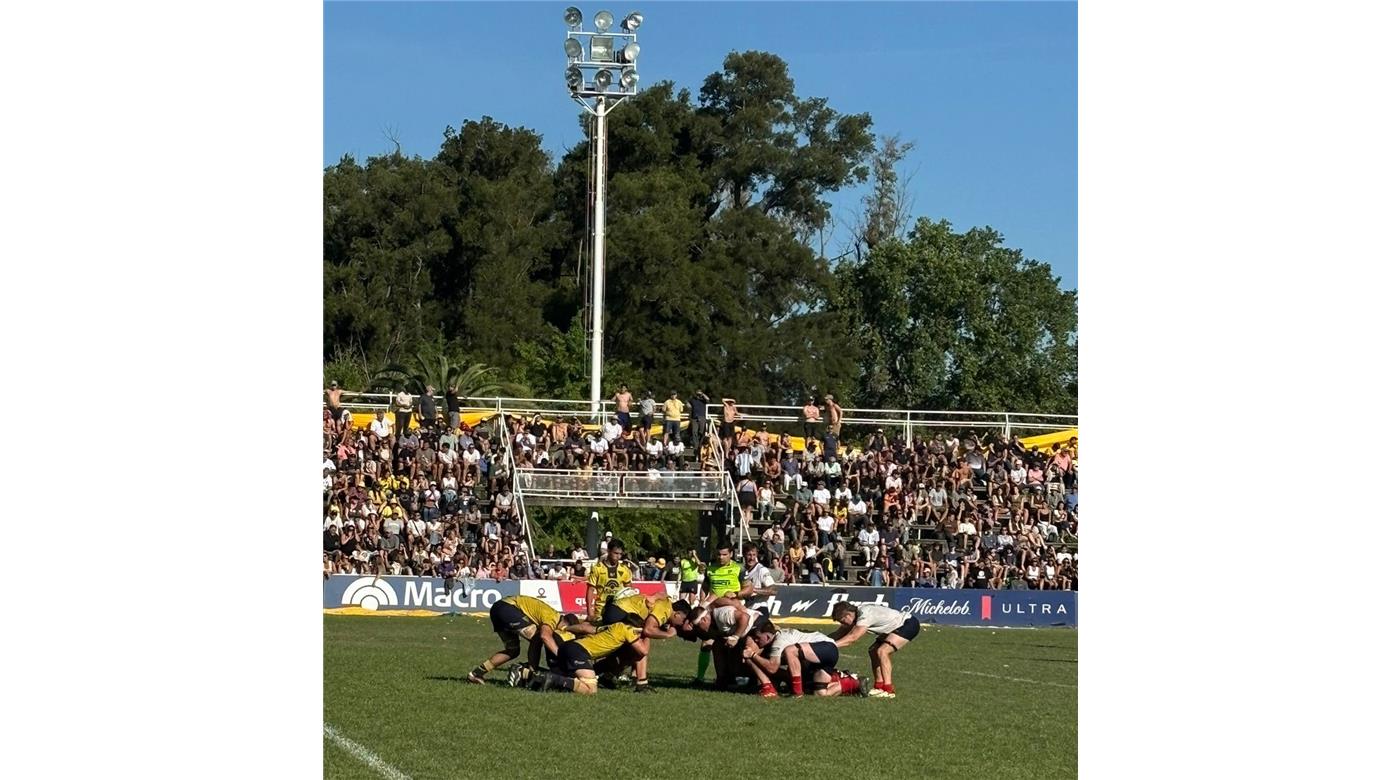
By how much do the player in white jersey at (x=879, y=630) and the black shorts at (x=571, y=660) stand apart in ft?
5.58

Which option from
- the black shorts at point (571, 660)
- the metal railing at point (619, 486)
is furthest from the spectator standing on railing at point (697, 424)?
the black shorts at point (571, 660)

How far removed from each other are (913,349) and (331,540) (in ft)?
70.8

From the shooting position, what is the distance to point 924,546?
89.1 feet

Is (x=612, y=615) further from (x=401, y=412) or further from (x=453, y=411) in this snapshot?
(x=401, y=412)

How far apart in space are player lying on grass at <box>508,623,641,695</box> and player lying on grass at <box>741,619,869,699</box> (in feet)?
2.72

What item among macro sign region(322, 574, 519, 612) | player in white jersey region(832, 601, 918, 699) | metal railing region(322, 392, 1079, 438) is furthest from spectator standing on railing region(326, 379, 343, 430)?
player in white jersey region(832, 601, 918, 699)

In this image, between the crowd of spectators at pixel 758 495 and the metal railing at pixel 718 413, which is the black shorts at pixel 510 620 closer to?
the crowd of spectators at pixel 758 495

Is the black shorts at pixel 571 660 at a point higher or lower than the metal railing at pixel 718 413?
lower

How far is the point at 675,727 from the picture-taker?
9914mm

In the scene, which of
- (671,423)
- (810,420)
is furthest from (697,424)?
(810,420)

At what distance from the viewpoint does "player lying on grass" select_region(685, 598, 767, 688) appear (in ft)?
40.2

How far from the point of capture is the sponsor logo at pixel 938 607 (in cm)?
2489

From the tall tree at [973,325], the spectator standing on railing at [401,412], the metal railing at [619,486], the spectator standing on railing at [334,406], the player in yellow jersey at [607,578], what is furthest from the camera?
the tall tree at [973,325]
